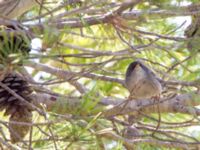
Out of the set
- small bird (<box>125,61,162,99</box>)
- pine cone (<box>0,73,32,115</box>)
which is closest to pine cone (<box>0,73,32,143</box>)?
pine cone (<box>0,73,32,115</box>)

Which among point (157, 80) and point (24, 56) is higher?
point (24, 56)

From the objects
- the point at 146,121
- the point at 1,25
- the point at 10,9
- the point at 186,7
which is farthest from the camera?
the point at 146,121

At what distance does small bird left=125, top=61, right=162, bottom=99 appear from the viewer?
184cm

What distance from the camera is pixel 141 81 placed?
6.06 ft

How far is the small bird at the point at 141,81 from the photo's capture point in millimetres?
1840

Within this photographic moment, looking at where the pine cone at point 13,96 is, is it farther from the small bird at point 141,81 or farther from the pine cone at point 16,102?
the small bird at point 141,81

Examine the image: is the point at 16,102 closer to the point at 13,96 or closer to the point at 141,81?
the point at 13,96

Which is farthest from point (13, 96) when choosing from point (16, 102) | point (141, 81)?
point (141, 81)

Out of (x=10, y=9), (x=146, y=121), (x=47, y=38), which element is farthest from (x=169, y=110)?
(x=47, y=38)

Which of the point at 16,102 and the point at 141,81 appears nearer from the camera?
the point at 141,81

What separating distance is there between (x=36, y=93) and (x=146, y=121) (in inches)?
17.2

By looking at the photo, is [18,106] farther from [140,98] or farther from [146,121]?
[146,121]

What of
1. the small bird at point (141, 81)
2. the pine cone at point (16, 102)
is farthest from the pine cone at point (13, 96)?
the small bird at point (141, 81)

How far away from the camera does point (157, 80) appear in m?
1.87
